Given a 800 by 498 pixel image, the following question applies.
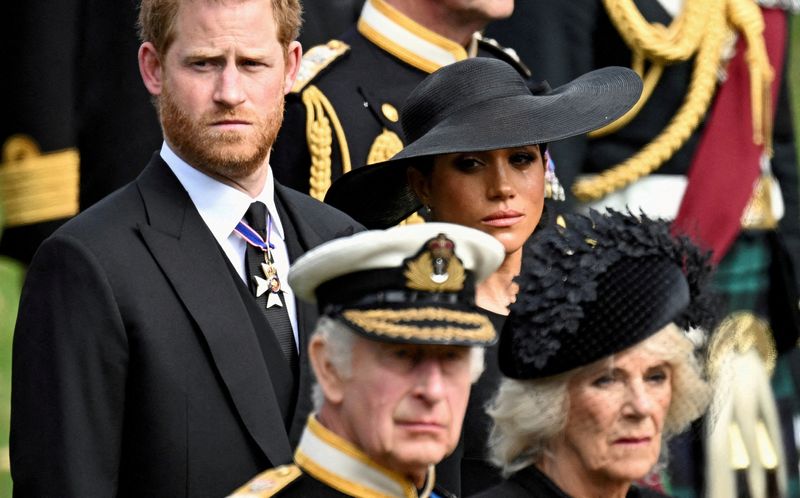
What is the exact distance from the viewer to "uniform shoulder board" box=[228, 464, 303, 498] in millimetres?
4145

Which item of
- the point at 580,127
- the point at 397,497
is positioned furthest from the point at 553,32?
the point at 397,497

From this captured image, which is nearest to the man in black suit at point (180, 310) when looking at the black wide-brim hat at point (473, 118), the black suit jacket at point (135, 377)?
the black suit jacket at point (135, 377)

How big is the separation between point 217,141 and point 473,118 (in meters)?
0.86

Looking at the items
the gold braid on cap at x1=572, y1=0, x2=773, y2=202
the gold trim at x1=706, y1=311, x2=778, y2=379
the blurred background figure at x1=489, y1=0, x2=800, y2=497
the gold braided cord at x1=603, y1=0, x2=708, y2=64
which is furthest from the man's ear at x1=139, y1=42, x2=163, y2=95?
the gold trim at x1=706, y1=311, x2=778, y2=379

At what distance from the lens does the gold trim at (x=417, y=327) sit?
402cm

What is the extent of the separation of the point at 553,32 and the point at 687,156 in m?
0.65

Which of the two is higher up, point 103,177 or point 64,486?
point 103,177

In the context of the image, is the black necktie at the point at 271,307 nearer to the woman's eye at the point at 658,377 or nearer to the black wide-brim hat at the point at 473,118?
the black wide-brim hat at the point at 473,118

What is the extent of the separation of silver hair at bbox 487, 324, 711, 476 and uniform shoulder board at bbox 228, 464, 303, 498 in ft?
1.70

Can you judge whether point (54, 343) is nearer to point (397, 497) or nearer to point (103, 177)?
point (397, 497)

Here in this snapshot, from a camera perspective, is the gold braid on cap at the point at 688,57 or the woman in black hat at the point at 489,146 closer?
the woman in black hat at the point at 489,146

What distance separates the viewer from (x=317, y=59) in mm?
6348

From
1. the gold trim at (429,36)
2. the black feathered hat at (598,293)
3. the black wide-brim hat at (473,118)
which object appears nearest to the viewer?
the black feathered hat at (598,293)

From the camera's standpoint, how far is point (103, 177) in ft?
20.9
